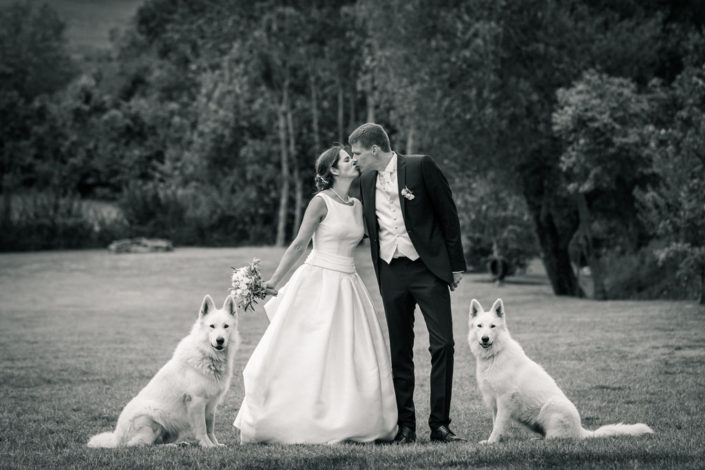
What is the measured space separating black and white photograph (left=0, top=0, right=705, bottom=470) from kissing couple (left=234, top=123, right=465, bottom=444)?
0.02 m

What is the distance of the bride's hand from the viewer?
25.1ft

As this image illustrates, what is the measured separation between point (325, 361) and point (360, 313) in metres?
0.50

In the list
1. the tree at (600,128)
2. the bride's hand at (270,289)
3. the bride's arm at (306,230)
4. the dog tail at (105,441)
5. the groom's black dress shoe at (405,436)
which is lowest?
the dog tail at (105,441)

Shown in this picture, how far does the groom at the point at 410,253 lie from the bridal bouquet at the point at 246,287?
3.26 ft

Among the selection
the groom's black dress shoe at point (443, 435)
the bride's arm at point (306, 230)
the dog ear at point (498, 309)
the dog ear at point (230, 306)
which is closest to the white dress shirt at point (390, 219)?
the bride's arm at point (306, 230)

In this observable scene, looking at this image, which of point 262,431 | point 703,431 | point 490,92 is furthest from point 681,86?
point 262,431

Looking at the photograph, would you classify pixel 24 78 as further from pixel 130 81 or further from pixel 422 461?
pixel 422 461

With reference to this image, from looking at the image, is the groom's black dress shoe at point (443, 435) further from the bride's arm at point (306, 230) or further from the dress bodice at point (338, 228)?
the bride's arm at point (306, 230)

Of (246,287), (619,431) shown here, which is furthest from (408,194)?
(619,431)

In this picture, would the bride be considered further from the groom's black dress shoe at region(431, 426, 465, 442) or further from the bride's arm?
the groom's black dress shoe at region(431, 426, 465, 442)

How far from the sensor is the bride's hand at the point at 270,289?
766cm

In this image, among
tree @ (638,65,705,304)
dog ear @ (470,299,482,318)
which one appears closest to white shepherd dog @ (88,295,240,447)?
dog ear @ (470,299,482,318)

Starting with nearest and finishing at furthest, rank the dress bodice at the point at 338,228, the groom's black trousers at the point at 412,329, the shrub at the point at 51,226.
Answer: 1. the groom's black trousers at the point at 412,329
2. the dress bodice at the point at 338,228
3. the shrub at the point at 51,226

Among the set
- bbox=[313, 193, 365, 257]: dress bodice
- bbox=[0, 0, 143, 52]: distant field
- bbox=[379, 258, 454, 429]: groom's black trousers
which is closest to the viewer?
bbox=[379, 258, 454, 429]: groom's black trousers
